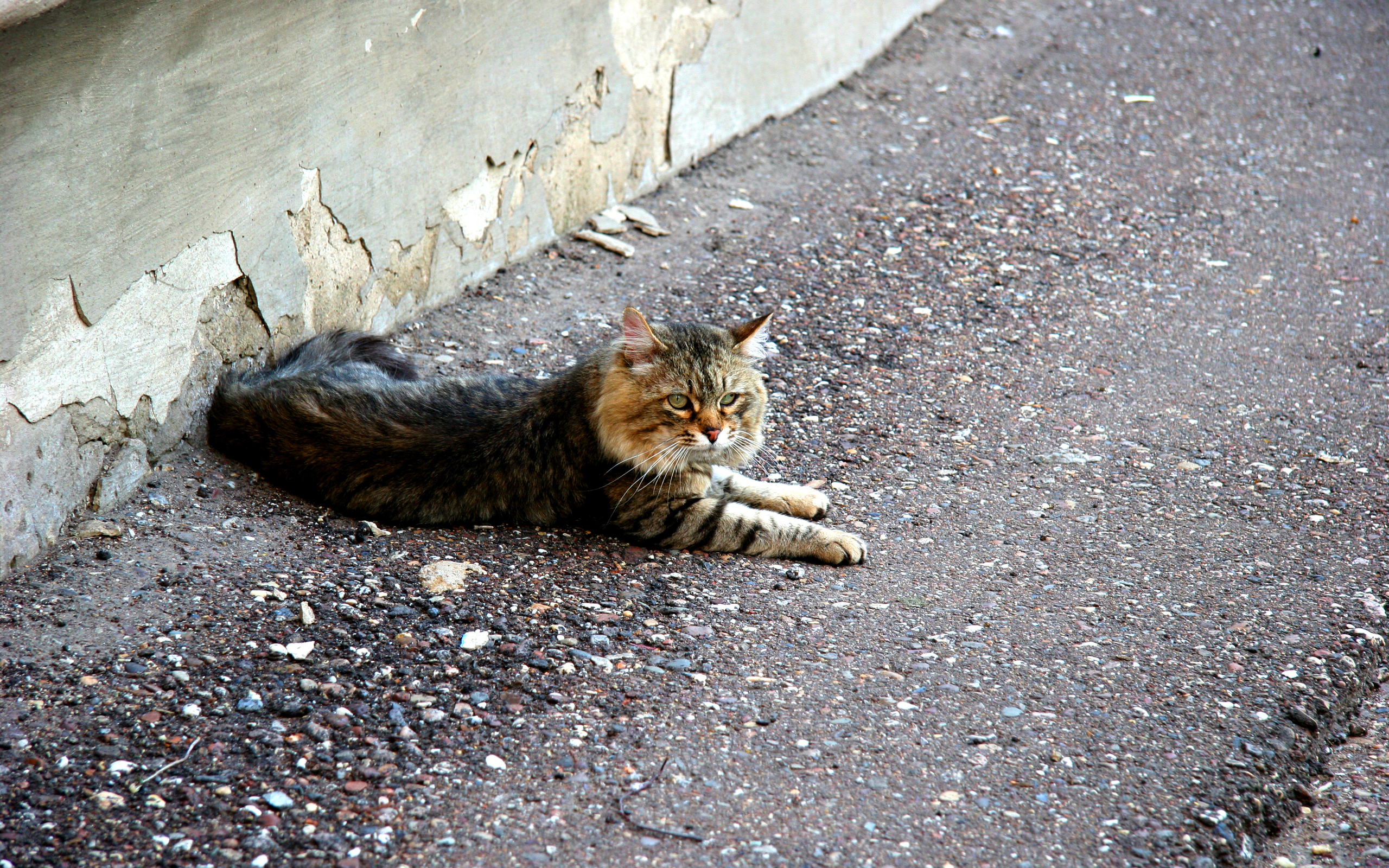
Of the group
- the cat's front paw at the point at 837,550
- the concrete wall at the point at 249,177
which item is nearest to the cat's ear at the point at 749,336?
the cat's front paw at the point at 837,550

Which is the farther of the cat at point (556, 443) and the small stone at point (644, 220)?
the small stone at point (644, 220)

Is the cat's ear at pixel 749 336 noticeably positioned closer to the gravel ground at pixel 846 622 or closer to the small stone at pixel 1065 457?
the gravel ground at pixel 846 622

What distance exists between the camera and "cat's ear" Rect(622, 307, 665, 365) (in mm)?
3766

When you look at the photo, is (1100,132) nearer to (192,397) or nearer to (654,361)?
(654,361)

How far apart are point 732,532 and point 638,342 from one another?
2.43 feet

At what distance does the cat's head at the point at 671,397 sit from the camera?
385 cm

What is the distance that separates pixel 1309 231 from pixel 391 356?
5417mm

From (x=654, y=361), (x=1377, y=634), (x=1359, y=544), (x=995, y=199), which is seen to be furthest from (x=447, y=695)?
(x=995, y=199)

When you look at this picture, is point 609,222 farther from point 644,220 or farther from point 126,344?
point 126,344

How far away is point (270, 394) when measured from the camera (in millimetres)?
3959

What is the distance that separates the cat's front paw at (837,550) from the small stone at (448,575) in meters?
1.13

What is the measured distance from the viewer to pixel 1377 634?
3.51 meters

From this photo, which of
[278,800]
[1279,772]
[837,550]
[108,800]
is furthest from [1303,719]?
[108,800]

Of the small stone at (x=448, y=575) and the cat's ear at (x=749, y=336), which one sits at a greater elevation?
the cat's ear at (x=749, y=336)
